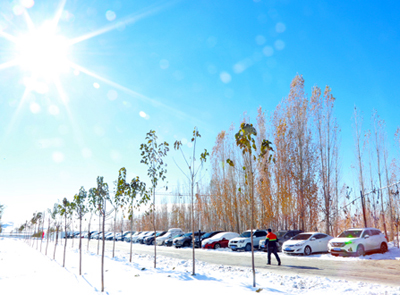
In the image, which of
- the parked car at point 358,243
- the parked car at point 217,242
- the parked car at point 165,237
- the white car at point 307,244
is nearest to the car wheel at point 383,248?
the parked car at point 358,243

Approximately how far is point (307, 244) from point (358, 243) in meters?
3.09

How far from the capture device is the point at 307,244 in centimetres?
1830

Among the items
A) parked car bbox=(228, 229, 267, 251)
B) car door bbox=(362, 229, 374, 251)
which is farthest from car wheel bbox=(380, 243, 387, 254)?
parked car bbox=(228, 229, 267, 251)

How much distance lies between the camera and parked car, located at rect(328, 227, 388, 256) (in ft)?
52.9

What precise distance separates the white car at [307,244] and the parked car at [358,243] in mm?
1593

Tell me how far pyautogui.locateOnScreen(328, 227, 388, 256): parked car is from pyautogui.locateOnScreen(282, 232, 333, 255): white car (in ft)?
5.23

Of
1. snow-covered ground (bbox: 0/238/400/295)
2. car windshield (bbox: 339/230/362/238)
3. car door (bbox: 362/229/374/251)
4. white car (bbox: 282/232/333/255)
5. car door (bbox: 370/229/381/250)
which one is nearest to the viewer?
snow-covered ground (bbox: 0/238/400/295)

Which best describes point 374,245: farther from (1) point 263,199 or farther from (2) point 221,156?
(2) point 221,156

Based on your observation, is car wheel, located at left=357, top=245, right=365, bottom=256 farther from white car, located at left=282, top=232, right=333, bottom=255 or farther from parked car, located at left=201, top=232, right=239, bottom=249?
parked car, located at left=201, top=232, right=239, bottom=249

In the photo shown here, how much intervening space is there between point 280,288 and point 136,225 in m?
80.8

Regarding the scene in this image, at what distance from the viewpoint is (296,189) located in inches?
1011

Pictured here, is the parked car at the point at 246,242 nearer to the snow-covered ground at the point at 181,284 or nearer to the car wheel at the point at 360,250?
the car wheel at the point at 360,250

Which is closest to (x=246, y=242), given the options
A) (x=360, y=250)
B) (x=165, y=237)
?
(x=360, y=250)

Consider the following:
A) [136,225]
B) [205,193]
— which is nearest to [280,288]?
[205,193]
